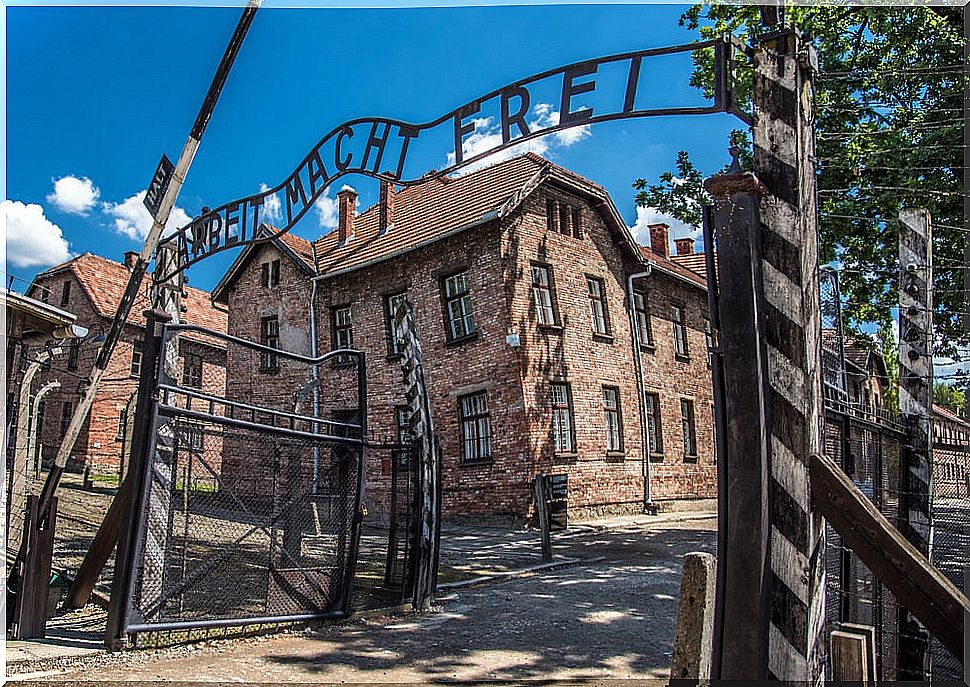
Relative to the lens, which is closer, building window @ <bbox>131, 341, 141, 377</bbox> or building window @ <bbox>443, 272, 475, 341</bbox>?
building window @ <bbox>443, 272, 475, 341</bbox>

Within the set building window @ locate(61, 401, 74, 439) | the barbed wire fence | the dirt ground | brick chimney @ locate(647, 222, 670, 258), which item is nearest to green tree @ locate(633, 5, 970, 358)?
the barbed wire fence

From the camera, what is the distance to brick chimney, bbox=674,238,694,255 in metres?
26.1

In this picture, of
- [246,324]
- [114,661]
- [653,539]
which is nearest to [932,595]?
[114,661]

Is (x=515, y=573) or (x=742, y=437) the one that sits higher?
(x=742, y=437)

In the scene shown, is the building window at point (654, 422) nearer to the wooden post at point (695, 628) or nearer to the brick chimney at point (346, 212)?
the brick chimney at point (346, 212)

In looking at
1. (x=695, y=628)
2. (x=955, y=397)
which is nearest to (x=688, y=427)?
(x=955, y=397)

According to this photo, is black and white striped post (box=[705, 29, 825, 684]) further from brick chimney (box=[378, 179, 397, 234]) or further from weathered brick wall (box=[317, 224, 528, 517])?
brick chimney (box=[378, 179, 397, 234])

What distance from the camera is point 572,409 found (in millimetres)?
17641

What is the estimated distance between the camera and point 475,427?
57.6 ft

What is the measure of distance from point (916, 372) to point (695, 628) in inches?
195

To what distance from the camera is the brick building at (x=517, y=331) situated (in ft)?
56.0

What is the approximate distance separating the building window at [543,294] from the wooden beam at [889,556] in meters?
14.4

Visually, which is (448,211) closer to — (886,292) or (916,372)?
(886,292)

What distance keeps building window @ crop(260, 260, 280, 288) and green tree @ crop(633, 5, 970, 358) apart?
13.5 meters
